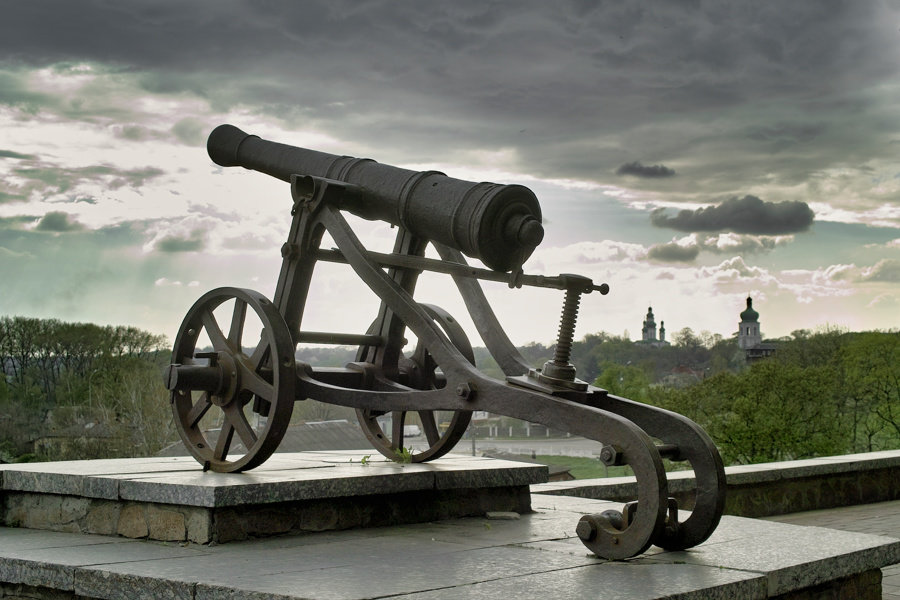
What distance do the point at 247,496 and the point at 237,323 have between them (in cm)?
122

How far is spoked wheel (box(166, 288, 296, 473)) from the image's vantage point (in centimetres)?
514

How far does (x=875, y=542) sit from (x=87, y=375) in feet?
136

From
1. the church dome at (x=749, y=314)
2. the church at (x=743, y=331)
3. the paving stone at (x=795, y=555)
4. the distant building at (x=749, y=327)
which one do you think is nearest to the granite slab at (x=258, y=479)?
the paving stone at (x=795, y=555)

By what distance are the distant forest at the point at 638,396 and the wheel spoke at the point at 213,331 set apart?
1257 inches

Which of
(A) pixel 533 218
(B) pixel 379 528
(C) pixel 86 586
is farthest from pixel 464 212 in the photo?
(C) pixel 86 586

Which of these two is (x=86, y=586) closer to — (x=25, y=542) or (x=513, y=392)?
(x=25, y=542)

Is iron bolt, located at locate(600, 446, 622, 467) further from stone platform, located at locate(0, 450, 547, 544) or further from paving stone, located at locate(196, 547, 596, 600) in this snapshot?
stone platform, located at locate(0, 450, 547, 544)

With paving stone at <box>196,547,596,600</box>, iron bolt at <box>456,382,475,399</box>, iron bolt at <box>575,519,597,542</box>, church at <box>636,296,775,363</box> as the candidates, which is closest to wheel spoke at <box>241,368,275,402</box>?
iron bolt at <box>456,382,475,399</box>

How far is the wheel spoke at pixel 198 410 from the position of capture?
5617 millimetres

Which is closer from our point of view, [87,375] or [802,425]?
[802,425]

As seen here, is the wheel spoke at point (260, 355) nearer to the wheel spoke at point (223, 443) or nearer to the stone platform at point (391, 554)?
the wheel spoke at point (223, 443)

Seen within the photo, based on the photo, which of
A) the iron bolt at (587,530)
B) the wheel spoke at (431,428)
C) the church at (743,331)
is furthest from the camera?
the church at (743,331)

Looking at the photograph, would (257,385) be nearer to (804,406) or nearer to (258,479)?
(258,479)

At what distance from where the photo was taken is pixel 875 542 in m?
4.58
